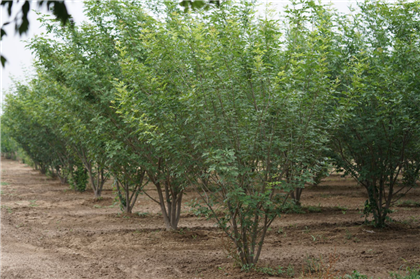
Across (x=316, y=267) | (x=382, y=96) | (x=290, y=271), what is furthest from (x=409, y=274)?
(x=382, y=96)

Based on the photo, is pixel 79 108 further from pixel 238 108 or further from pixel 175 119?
pixel 238 108

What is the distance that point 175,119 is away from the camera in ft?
18.1

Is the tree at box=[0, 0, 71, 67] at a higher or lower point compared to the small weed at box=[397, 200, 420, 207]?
higher

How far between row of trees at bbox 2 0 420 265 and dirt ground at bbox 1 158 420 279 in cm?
104

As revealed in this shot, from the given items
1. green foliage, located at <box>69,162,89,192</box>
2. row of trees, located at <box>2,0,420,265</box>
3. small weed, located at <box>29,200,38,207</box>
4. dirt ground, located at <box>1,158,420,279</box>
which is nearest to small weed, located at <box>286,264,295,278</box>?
dirt ground, located at <box>1,158,420,279</box>

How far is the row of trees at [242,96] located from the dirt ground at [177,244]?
1.04 meters

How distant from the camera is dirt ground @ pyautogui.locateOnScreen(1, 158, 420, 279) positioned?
18.9ft

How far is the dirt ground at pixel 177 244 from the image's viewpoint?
576cm

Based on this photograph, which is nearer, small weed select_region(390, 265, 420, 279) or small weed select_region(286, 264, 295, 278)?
small weed select_region(390, 265, 420, 279)

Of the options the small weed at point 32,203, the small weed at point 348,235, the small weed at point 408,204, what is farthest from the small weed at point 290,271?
the small weed at point 32,203

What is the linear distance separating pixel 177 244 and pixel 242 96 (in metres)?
3.53

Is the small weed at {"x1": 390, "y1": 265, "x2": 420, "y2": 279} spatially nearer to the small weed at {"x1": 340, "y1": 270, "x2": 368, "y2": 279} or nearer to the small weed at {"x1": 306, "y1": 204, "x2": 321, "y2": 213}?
the small weed at {"x1": 340, "y1": 270, "x2": 368, "y2": 279}

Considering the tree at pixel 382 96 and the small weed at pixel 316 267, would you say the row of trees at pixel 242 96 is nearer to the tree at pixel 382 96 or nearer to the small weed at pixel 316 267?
the tree at pixel 382 96

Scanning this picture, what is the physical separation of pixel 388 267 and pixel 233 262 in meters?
2.23
